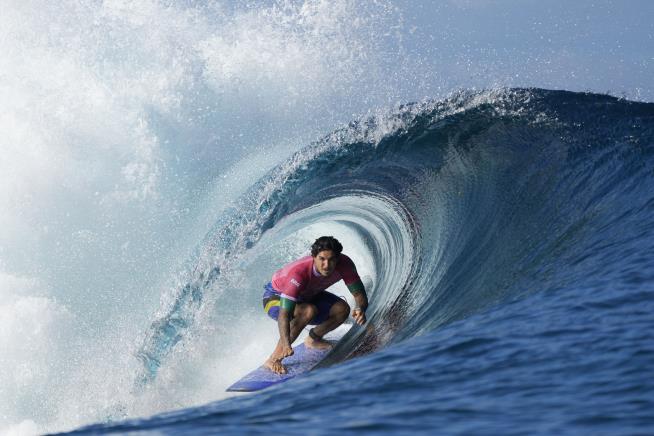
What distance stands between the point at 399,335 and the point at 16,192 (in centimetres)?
1519

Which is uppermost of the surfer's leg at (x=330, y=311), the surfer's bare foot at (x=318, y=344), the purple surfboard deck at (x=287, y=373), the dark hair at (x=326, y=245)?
the dark hair at (x=326, y=245)

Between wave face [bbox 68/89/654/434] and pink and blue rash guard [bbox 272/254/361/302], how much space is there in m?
0.65

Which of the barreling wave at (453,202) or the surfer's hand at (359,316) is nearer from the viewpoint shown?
the barreling wave at (453,202)

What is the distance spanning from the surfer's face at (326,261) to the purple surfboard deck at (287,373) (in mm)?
1000

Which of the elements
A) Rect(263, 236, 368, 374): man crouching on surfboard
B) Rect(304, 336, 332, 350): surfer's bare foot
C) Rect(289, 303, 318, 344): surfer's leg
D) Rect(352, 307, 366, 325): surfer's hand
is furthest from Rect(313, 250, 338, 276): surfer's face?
Rect(304, 336, 332, 350): surfer's bare foot

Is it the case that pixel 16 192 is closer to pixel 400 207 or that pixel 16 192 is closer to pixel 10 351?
pixel 10 351

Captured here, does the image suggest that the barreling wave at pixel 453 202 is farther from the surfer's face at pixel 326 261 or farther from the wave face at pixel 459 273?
the surfer's face at pixel 326 261

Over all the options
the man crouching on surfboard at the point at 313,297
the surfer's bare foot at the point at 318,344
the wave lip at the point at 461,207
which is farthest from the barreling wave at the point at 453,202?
the man crouching on surfboard at the point at 313,297

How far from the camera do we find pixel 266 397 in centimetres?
363

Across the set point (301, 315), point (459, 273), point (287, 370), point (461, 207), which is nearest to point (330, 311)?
point (301, 315)

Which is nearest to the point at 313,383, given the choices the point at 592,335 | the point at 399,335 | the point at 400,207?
the point at 592,335

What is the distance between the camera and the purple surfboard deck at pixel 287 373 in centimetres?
687

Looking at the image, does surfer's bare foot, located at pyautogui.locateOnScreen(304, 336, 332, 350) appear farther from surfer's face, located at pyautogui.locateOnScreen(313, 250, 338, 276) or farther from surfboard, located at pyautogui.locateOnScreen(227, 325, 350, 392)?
surfer's face, located at pyautogui.locateOnScreen(313, 250, 338, 276)

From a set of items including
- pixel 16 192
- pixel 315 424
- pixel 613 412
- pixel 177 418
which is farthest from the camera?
pixel 16 192
